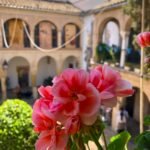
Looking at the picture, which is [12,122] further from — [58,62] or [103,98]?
Result: [58,62]

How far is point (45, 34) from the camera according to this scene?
13.3 metres

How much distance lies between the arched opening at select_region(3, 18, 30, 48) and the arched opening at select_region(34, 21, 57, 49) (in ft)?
1.97

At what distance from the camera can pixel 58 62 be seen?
47.4 feet

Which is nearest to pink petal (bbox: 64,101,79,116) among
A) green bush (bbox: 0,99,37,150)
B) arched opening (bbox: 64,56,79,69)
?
green bush (bbox: 0,99,37,150)

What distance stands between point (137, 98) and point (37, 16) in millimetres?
5731

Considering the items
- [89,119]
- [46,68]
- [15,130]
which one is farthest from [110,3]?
[89,119]

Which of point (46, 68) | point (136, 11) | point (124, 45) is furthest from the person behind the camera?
point (46, 68)

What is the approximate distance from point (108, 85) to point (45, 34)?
12.6 m

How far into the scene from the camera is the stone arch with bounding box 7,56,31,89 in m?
14.2

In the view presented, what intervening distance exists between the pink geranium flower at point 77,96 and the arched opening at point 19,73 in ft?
44.8

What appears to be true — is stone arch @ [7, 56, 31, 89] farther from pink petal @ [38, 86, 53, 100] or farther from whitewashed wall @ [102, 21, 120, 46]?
pink petal @ [38, 86, 53, 100]

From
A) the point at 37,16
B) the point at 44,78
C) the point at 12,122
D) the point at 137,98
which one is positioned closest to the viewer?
the point at 12,122

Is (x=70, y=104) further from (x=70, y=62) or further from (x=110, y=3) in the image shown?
(x=70, y=62)

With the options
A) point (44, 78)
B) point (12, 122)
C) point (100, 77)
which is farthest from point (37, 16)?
point (100, 77)
